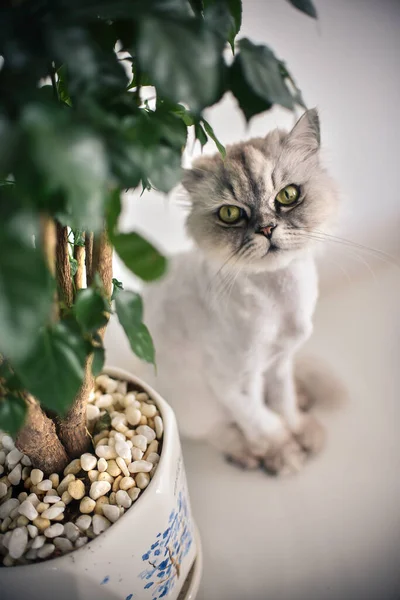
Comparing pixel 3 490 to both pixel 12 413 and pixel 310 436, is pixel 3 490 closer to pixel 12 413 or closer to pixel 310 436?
pixel 12 413

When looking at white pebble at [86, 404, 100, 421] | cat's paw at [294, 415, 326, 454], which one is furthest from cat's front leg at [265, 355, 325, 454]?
white pebble at [86, 404, 100, 421]

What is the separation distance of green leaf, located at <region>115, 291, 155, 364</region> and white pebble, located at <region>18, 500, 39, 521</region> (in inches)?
12.6

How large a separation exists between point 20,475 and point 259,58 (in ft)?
2.08

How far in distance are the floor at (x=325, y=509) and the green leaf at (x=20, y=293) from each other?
0.84 meters

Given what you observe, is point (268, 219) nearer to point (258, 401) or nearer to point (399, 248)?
point (258, 401)

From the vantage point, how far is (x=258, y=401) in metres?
0.99

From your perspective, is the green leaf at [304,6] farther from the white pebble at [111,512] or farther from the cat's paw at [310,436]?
the cat's paw at [310,436]

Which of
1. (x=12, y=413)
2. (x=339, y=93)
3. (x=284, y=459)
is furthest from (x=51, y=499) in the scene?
(x=339, y=93)

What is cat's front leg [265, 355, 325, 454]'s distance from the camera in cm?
107

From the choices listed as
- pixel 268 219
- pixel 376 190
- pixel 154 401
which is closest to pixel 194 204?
pixel 268 219

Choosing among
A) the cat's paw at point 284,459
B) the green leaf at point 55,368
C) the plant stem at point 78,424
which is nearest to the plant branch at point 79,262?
the plant stem at point 78,424

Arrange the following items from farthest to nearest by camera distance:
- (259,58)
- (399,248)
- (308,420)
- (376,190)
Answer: (399,248) → (376,190) → (308,420) → (259,58)

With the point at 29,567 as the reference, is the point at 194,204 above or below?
above

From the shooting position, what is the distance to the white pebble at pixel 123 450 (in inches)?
25.8
